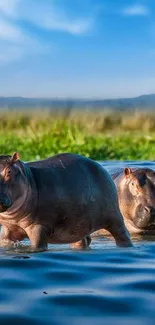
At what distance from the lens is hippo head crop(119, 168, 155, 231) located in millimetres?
7496

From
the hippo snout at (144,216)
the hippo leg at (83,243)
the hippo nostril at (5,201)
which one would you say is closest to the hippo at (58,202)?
the hippo leg at (83,243)

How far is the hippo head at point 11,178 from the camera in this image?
5.61 m

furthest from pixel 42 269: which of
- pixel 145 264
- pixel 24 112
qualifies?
pixel 24 112

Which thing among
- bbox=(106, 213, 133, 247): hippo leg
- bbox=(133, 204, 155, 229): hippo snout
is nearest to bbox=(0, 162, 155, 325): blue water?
bbox=(106, 213, 133, 247): hippo leg

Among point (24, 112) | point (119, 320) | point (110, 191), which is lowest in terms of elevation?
point (119, 320)

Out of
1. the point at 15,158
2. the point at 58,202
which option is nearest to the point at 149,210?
the point at 58,202

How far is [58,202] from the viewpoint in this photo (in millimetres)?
5996

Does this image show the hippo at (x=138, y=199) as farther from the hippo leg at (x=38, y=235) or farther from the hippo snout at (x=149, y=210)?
the hippo leg at (x=38, y=235)

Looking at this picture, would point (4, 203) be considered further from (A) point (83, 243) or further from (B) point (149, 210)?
(B) point (149, 210)

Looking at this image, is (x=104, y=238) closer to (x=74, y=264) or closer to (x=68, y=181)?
(x=68, y=181)

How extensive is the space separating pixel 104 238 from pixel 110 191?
1000 millimetres

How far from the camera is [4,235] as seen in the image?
240 inches

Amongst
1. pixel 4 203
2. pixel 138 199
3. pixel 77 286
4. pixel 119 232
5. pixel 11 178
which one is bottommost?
pixel 77 286

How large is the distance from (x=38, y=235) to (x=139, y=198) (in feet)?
5.98
